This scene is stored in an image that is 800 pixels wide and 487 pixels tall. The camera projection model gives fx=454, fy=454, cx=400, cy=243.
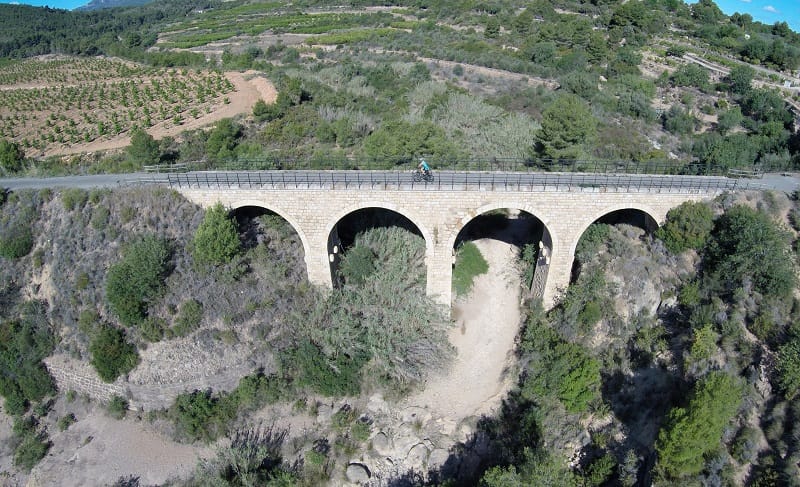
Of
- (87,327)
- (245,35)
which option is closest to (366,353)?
(87,327)

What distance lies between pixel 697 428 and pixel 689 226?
11.5m

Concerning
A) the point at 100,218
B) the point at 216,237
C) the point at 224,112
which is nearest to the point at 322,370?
the point at 216,237

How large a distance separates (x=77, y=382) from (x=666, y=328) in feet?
103

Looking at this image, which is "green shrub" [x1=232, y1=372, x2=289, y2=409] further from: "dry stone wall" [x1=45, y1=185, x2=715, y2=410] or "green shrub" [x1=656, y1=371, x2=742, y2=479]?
"green shrub" [x1=656, y1=371, x2=742, y2=479]

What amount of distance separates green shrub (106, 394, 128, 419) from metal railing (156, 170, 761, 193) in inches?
472

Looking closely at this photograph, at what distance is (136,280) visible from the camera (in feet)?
79.4

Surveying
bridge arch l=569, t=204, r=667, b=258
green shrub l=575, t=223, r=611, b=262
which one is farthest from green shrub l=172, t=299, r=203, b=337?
green shrub l=575, t=223, r=611, b=262

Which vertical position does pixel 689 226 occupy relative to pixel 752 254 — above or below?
above

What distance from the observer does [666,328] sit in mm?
23453

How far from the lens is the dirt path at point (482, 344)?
2475 centimetres

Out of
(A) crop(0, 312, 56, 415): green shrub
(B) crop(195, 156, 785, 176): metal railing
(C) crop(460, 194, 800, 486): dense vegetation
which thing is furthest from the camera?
(B) crop(195, 156, 785, 176): metal railing

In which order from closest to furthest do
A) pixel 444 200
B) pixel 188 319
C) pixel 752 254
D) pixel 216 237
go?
pixel 752 254
pixel 216 237
pixel 188 319
pixel 444 200

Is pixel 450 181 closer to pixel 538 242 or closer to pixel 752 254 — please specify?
pixel 538 242

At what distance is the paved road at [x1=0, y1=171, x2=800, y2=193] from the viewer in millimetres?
24719
